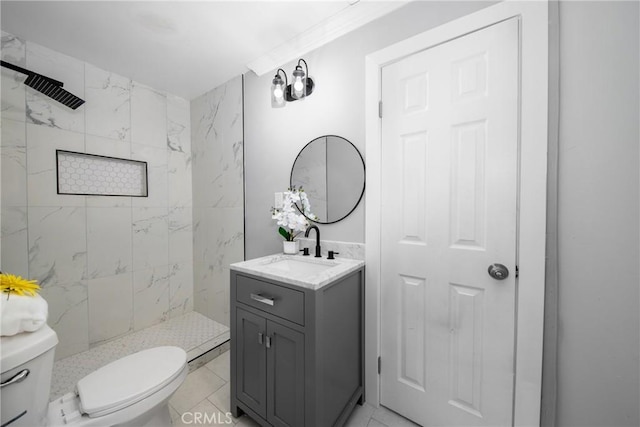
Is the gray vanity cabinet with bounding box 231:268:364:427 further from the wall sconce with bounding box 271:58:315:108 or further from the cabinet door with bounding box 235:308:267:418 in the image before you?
the wall sconce with bounding box 271:58:315:108

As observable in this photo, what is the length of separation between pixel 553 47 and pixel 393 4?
816 mm

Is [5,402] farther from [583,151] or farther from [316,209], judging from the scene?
[583,151]

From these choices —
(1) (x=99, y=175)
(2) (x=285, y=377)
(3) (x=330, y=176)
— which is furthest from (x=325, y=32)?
(1) (x=99, y=175)

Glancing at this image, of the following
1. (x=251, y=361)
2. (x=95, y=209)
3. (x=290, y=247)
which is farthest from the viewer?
(x=95, y=209)

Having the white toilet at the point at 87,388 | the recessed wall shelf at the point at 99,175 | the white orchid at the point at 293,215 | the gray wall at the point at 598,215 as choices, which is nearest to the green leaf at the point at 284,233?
the white orchid at the point at 293,215

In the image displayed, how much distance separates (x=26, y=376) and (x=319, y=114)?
1773 mm

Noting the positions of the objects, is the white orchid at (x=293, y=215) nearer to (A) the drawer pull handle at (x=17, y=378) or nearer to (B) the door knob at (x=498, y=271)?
(B) the door knob at (x=498, y=271)

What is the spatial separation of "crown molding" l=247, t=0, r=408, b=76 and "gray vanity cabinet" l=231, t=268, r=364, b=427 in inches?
59.6

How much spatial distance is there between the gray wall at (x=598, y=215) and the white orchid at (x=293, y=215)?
4.27 feet

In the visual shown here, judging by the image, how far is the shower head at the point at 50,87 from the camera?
169 cm

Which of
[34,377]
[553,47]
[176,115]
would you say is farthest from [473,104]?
[176,115]

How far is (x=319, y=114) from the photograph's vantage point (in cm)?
167

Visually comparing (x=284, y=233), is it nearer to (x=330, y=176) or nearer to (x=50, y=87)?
(x=330, y=176)

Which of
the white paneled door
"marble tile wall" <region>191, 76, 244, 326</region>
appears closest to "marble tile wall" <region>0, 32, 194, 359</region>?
"marble tile wall" <region>191, 76, 244, 326</region>
